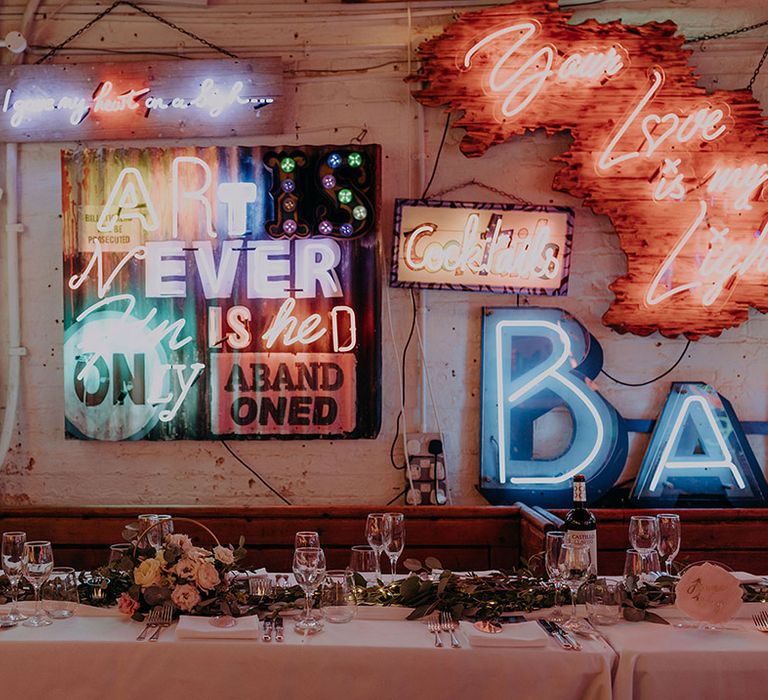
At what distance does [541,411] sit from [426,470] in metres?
0.69

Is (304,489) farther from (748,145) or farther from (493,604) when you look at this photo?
(748,145)

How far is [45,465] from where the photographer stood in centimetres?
480

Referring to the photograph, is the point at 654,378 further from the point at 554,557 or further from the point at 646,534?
the point at 554,557

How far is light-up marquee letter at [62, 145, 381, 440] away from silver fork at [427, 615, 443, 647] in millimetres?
2139

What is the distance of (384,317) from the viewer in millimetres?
4746

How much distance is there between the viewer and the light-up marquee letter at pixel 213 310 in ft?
15.3

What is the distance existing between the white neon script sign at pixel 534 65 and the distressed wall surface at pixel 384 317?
271 millimetres

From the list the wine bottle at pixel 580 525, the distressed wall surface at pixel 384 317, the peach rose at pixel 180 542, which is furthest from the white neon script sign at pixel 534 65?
the peach rose at pixel 180 542

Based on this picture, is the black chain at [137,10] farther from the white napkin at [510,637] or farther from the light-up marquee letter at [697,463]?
the white napkin at [510,637]

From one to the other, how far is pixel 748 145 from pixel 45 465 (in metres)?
4.18

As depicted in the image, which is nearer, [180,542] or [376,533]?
[180,542]

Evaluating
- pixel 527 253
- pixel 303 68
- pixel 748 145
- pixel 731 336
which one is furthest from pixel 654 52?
pixel 303 68

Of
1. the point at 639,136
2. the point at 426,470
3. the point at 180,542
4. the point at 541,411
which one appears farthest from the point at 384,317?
the point at 180,542

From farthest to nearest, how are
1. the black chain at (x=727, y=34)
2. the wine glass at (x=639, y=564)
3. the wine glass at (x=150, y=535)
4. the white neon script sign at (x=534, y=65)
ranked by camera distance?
the black chain at (x=727, y=34), the white neon script sign at (x=534, y=65), the wine glass at (x=150, y=535), the wine glass at (x=639, y=564)
